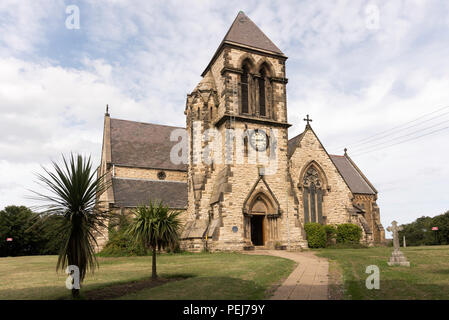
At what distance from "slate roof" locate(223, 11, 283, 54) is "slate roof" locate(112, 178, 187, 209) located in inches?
576

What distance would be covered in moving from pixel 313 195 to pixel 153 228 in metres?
22.7

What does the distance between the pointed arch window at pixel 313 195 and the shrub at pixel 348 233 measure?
2033 mm

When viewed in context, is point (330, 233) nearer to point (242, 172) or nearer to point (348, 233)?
point (348, 233)

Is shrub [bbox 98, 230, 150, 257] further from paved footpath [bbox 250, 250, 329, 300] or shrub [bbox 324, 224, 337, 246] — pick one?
shrub [bbox 324, 224, 337, 246]

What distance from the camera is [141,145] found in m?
37.2

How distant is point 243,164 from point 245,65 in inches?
369

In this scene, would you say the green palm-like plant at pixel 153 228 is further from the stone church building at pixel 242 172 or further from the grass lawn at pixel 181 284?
the stone church building at pixel 242 172

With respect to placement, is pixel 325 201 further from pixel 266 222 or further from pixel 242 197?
pixel 242 197

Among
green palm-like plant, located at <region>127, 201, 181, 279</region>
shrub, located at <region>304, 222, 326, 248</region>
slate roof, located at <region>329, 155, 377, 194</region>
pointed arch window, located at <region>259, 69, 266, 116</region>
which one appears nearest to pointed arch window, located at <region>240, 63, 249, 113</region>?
pointed arch window, located at <region>259, 69, 266, 116</region>

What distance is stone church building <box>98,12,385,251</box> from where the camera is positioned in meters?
27.4

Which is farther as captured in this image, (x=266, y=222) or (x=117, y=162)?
(x=117, y=162)

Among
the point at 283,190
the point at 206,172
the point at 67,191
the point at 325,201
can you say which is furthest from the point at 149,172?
the point at 67,191
